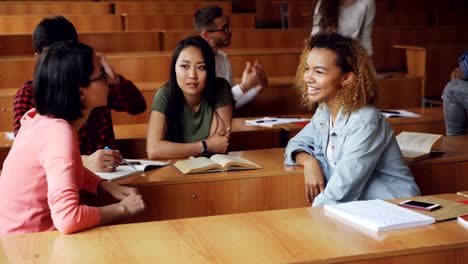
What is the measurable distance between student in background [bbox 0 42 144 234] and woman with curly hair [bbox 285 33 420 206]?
73cm

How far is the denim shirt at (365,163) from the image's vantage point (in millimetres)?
2369

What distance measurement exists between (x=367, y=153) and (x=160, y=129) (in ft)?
3.37

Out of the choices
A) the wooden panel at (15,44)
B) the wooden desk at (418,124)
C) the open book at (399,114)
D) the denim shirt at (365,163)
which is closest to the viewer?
the denim shirt at (365,163)

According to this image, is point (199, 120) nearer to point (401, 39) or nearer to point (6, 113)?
point (6, 113)

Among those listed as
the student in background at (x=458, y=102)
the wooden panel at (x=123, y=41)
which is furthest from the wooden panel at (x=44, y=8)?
the student in background at (x=458, y=102)

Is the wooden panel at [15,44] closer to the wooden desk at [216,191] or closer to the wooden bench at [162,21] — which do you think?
the wooden bench at [162,21]

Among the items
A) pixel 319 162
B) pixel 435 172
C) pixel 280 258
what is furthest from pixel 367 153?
pixel 280 258

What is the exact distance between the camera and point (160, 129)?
3059 mm

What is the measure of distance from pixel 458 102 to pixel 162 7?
4.93 metres

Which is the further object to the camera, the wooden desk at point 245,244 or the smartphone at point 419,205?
the smartphone at point 419,205

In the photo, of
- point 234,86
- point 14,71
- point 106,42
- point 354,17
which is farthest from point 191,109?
point 106,42

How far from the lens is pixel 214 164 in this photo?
2664 mm

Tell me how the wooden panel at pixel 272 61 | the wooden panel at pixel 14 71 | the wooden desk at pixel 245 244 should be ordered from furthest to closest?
1. the wooden panel at pixel 272 61
2. the wooden panel at pixel 14 71
3. the wooden desk at pixel 245 244

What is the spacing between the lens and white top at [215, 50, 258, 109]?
443 cm
